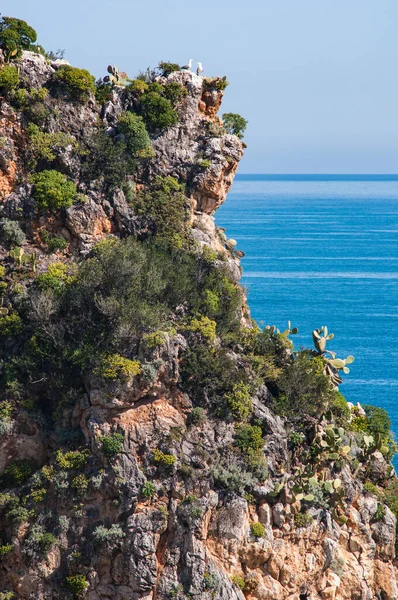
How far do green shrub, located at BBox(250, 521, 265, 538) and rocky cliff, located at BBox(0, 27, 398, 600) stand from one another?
0.06 metres

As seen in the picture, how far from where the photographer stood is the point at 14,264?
167 feet

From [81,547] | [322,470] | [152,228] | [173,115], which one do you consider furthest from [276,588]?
[173,115]

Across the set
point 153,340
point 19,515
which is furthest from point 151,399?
point 19,515

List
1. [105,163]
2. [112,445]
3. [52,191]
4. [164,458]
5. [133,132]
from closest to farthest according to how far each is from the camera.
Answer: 1. [112,445]
2. [164,458]
3. [52,191]
4. [105,163]
5. [133,132]

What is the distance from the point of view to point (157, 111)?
55.7 meters

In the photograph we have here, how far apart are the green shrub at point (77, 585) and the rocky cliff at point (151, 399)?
101mm

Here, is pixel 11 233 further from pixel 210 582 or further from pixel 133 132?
pixel 210 582

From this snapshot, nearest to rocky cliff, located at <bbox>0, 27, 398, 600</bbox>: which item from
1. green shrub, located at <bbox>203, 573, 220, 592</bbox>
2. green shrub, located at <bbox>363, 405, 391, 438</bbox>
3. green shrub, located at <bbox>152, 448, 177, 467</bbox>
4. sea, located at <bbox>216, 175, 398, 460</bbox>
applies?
green shrub, located at <bbox>203, 573, 220, 592</bbox>

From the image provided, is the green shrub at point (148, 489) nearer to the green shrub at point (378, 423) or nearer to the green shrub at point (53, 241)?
the green shrub at point (53, 241)

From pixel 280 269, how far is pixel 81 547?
103 meters

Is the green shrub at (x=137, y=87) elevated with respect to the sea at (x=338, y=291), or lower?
lower

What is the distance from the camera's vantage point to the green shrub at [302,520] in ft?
153

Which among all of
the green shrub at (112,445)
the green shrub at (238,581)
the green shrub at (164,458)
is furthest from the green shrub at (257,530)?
the green shrub at (112,445)

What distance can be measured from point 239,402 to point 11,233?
16.5 metres
